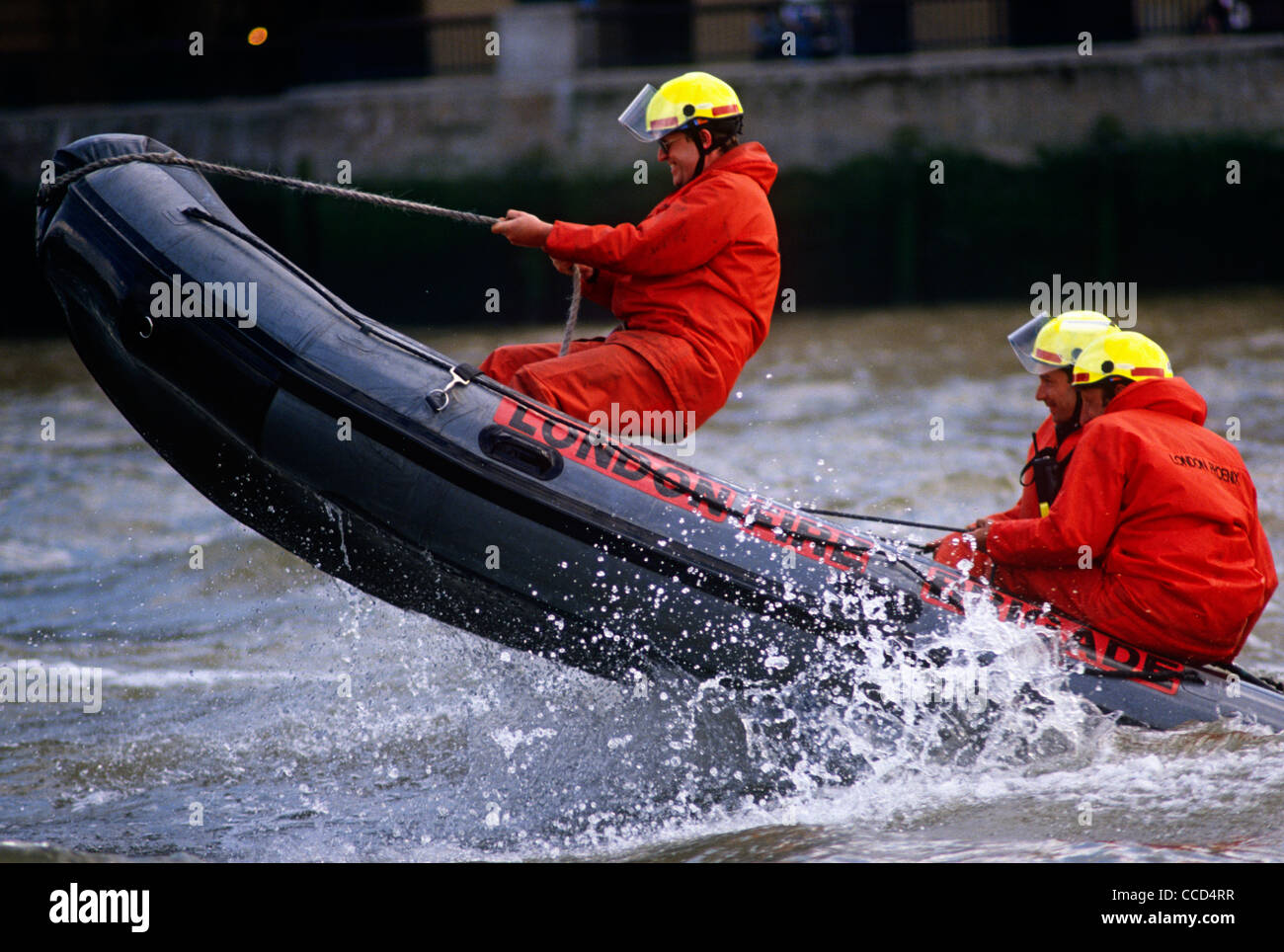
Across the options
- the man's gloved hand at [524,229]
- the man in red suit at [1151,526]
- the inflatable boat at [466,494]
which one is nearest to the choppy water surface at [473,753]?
the inflatable boat at [466,494]

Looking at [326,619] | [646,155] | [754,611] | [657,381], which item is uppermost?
[646,155]

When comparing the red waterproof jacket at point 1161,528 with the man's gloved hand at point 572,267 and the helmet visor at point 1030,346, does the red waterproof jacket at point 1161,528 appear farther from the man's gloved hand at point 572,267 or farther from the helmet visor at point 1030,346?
the man's gloved hand at point 572,267

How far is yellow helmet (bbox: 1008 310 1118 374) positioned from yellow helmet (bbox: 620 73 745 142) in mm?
1211

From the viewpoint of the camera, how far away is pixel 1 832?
4656mm

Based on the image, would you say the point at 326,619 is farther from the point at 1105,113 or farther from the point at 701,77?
the point at 1105,113

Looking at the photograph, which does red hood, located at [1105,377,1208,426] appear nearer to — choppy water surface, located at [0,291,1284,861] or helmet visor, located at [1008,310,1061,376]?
helmet visor, located at [1008,310,1061,376]

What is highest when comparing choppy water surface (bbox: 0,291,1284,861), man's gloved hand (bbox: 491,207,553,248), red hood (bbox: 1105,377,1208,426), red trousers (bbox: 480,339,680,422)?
man's gloved hand (bbox: 491,207,553,248)

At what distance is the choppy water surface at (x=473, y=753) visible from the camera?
438cm

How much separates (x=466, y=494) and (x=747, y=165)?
1455 millimetres

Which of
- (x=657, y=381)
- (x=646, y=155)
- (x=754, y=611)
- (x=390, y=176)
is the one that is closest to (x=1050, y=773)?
(x=754, y=611)

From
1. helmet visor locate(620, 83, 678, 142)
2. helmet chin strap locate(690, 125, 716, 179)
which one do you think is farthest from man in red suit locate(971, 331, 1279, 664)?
helmet visor locate(620, 83, 678, 142)

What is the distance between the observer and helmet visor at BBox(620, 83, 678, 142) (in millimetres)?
4938

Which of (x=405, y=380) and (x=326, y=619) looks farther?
(x=326, y=619)
